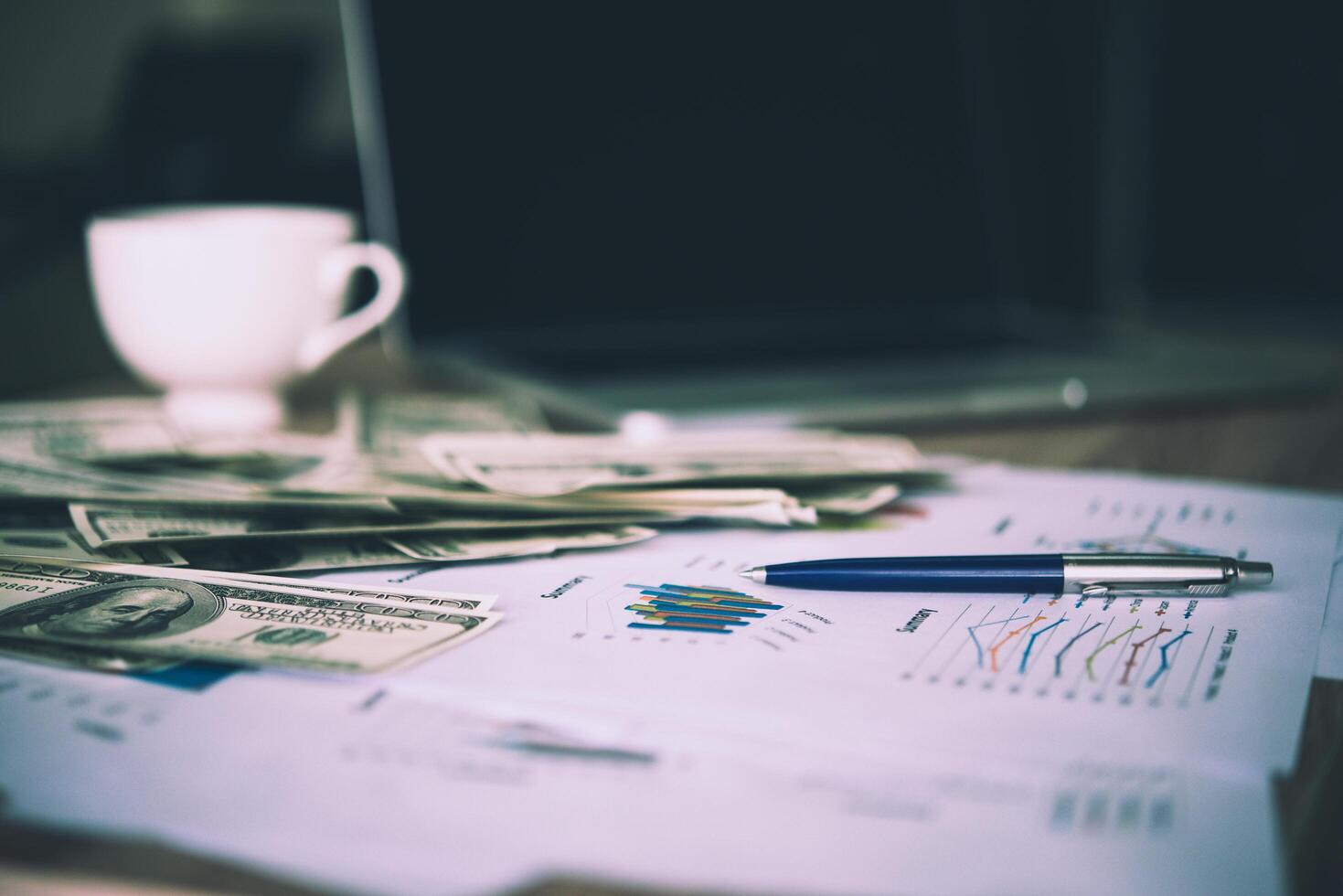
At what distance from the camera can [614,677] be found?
1.04 ft

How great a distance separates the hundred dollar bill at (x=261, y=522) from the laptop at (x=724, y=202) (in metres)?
0.28

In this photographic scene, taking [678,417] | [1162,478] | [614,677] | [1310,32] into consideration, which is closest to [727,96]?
[678,417]

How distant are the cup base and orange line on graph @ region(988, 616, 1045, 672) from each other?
54cm

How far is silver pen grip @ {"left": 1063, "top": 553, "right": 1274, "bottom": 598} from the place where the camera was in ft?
1.29

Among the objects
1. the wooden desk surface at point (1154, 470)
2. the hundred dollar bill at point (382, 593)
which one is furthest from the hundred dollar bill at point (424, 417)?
the hundred dollar bill at point (382, 593)

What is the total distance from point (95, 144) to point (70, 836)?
842 mm

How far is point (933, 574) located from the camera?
0.39 m

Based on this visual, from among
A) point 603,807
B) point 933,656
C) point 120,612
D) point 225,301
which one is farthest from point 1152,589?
point 225,301

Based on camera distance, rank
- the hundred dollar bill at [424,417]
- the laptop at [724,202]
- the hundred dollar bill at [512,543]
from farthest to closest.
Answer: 1. the laptop at [724,202]
2. the hundred dollar bill at [424,417]
3. the hundred dollar bill at [512,543]

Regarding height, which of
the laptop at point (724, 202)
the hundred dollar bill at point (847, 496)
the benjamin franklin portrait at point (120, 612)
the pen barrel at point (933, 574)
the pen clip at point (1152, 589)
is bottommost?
the benjamin franklin portrait at point (120, 612)

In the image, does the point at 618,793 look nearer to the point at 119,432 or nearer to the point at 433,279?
the point at 119,432

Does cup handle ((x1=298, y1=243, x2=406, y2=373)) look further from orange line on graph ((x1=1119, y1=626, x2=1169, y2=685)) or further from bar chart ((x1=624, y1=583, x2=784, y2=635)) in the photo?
orange line on graph ((x1=1119, y1=626, x2=1169, y2=685))

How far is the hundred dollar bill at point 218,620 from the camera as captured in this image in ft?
1.07

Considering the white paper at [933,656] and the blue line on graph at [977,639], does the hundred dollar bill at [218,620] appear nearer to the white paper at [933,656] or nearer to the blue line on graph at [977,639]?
the white paper at [933,656]
